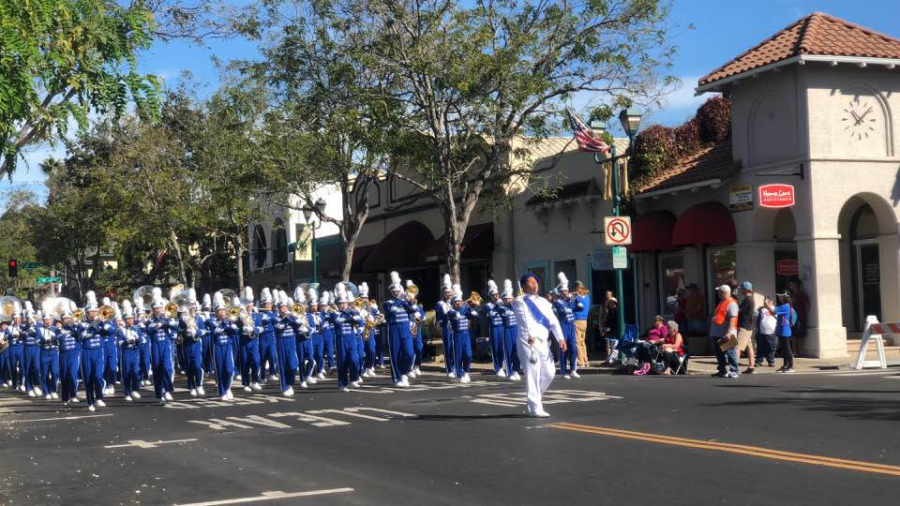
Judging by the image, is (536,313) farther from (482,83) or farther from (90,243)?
(90,243)

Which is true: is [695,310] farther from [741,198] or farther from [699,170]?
[699,170]

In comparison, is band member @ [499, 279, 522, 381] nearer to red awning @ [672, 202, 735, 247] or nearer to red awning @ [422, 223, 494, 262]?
red awning @ [672, 202, 735, 247]

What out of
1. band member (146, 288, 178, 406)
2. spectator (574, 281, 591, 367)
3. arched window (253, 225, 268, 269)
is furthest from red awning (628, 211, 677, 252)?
arched window (253, 225, 268, 269)

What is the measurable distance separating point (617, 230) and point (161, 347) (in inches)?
405

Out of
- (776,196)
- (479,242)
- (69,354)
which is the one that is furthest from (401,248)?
(69,354)

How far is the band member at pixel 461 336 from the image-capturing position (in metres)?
21.4

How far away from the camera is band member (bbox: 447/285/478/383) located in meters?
21.4

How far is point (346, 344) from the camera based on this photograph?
68.8ft

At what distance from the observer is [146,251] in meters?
47.4

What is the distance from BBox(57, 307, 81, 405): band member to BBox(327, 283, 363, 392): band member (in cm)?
499

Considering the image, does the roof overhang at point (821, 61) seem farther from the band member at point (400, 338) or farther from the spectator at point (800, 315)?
the band member at point (400, 338)

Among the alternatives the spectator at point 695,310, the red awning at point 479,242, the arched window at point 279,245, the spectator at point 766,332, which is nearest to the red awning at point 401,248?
the red awning at point 479,242

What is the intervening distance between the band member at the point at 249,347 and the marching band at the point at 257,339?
0.02 metres

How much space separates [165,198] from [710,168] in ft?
69.3
